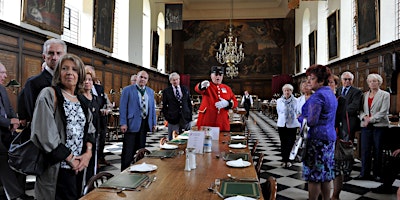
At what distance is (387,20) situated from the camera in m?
9.27

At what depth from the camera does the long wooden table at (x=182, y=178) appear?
1.83 metres

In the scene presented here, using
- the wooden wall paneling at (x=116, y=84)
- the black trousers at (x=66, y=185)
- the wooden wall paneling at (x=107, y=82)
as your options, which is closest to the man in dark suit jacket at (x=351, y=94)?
the black trousers at (x=66, y=185)

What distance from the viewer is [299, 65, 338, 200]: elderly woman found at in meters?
3.02

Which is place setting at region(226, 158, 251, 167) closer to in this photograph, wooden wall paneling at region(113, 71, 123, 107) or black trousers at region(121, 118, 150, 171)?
black trousers at region(121, 118, 150, 171)

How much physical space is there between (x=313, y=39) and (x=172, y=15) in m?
7.76

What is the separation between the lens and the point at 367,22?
10.2 metres

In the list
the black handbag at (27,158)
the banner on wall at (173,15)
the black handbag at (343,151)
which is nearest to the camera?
the black handbag at (27,158)

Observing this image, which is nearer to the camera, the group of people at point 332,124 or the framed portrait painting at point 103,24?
the group of people at point 332,124

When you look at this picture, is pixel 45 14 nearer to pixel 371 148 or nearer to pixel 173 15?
pixel 371 148

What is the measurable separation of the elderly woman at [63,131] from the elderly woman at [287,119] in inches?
165

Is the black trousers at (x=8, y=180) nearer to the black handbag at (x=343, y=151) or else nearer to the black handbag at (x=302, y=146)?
the black handbag at (x=302, y=146)

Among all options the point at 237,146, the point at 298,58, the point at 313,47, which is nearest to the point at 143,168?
the point at 237,146

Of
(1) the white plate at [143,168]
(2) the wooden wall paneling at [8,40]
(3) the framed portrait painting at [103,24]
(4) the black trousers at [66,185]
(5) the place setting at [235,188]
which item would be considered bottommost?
(4) the black trousers at [66,185]

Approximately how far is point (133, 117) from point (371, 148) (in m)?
3.78
